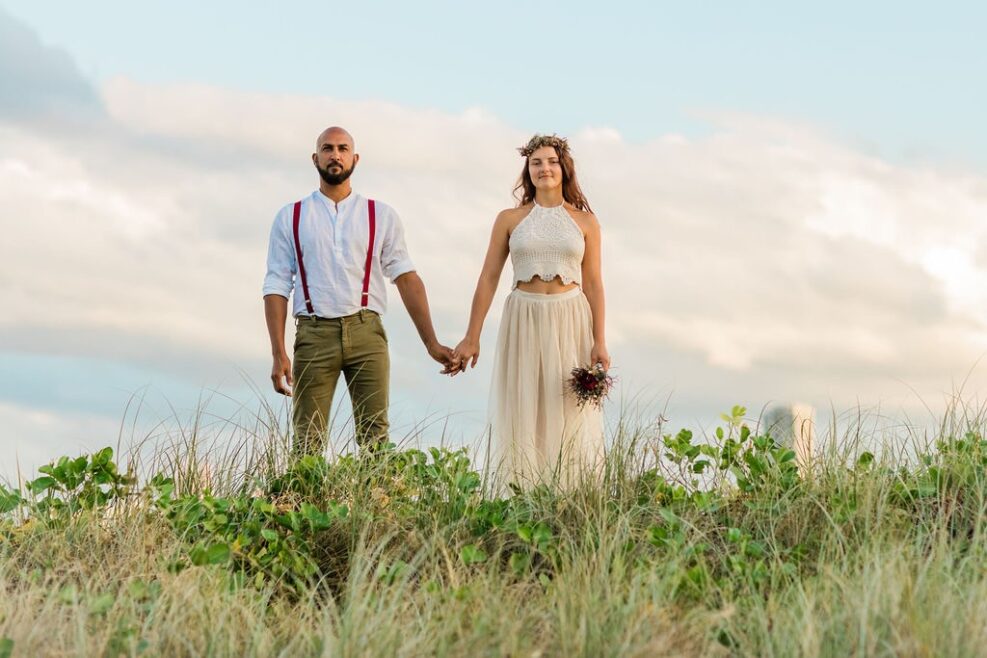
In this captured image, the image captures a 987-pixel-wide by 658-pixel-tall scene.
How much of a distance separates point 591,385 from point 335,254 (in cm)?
176

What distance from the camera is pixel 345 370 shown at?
7262 mm

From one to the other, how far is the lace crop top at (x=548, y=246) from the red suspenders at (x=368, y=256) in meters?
0.89

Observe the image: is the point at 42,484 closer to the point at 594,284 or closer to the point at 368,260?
the point at 368,260

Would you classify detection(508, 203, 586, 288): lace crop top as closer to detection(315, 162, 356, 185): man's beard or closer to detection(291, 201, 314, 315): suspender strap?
detection(291, 201, 314, 315): suspender strap

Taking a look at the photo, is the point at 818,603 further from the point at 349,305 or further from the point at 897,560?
the point at 349,305

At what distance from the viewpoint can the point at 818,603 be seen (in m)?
4.86

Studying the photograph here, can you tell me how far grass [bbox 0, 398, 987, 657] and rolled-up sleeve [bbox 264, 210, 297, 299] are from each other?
104 cm

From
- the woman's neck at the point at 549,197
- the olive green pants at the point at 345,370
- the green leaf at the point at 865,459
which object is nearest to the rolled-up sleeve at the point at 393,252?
the olive green pants at the point at 345,370

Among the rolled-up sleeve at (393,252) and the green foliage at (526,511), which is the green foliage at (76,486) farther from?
the rolled-up sleeve at (393,252)

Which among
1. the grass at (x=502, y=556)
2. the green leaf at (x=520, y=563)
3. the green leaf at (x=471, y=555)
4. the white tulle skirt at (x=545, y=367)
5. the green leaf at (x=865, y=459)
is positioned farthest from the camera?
the white tulle skirt at (x=545, y=367)

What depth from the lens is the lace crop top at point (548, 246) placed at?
7.53 metres

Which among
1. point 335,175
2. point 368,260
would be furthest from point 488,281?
point 335,175

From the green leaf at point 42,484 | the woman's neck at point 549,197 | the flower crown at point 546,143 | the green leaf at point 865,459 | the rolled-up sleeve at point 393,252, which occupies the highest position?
the flower crown at point 546,143

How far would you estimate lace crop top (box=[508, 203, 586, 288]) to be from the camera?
24.7 ft
